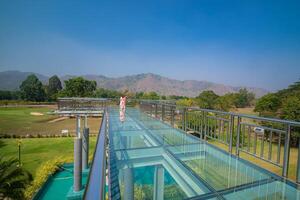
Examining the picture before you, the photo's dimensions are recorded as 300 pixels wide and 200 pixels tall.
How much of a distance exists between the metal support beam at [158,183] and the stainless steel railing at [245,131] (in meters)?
1.39

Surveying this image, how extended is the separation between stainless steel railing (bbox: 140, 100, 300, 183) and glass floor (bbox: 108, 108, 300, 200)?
0.80 ft

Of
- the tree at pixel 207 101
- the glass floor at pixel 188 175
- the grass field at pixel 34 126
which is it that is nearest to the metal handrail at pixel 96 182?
the glass floor at pixel 188 175

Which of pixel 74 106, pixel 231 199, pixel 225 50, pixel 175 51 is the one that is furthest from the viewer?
pixel 175 51

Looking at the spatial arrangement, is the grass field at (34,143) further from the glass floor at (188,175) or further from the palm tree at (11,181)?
the glass floor at (188,175)

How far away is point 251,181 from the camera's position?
2520 millimetres

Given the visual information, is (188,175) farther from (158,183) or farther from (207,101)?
(207,101)

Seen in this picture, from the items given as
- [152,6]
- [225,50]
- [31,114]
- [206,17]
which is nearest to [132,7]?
[152,6]

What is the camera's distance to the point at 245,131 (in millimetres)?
3844

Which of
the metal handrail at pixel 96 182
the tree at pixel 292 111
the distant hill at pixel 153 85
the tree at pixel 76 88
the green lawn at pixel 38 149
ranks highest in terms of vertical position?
the distant hill at pixel 153 85

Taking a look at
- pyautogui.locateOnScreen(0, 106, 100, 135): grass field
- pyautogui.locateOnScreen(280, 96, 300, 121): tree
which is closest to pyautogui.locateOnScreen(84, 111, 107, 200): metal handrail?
pyautogui.locateOnScreen(280, 96, 300, 121): tree

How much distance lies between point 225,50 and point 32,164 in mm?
31314

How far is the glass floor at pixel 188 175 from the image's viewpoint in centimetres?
194

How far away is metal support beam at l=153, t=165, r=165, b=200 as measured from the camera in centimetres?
224

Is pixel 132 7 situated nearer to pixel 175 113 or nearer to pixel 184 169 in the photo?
pixel 175 113
